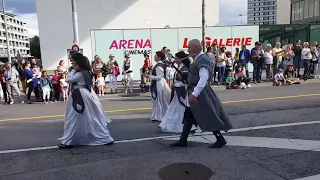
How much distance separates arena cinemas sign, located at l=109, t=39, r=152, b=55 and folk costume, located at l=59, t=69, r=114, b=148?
11.7m

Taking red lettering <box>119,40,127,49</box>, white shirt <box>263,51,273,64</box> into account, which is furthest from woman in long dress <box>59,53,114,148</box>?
red lettering <box>119,40,127,49</box>

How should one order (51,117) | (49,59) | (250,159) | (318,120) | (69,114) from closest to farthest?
(250,159)
(69,114)
(318,120)
(51,117)
(49,59)

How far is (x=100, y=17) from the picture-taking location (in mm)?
30438

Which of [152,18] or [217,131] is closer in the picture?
[217,131]

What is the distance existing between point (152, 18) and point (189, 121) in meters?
26.4

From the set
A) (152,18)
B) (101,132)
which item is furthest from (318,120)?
(152,18)

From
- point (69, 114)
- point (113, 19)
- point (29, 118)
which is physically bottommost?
point (29, 118)

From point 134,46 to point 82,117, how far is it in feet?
39.9

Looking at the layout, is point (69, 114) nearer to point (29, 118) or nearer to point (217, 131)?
point (217, 131)

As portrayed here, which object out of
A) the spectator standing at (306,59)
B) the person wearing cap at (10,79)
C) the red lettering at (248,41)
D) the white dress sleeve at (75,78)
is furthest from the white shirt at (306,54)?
the person wearing cap at (10,79)

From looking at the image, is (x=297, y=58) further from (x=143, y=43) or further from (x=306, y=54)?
(x=143, y=43)

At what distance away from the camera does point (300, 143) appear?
18.0ft

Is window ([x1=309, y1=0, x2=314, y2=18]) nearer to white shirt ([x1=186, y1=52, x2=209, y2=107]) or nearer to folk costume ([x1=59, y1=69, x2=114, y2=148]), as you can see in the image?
white shirt ([x1=186, y1=52, x2=209, y2=107])

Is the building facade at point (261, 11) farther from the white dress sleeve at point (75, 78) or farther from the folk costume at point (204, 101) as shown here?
the white dress sleeve at point (75, 78)
